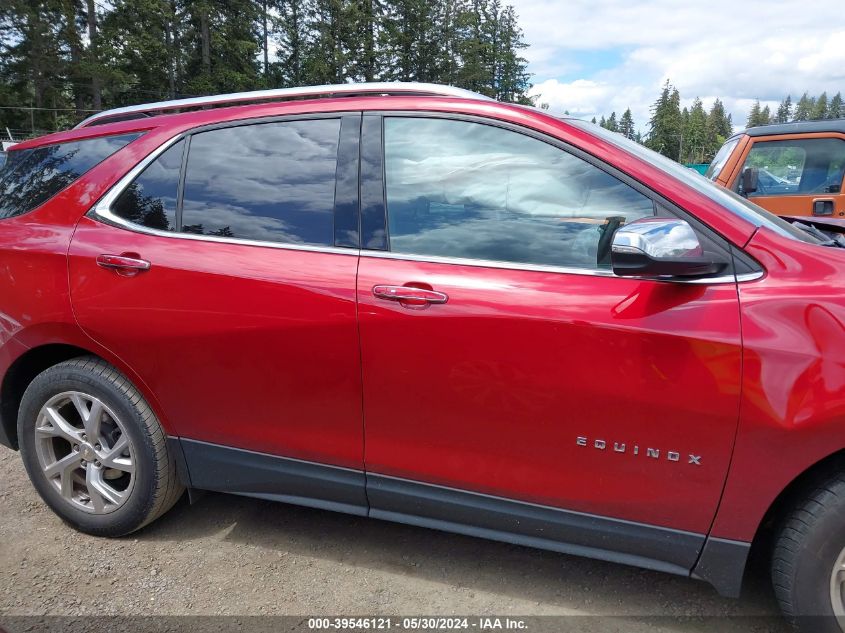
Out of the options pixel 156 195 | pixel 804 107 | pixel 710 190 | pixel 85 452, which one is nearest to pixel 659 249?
pixel 710 190

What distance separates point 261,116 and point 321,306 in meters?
0.87

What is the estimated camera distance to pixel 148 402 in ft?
Answer: 8.45

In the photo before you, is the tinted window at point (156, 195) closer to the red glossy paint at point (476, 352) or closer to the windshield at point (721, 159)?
the red glossy paint at point (476, 352)

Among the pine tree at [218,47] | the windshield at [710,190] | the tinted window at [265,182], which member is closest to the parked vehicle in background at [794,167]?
the windshield at [710,190]

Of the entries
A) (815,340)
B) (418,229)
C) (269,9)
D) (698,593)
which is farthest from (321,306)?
(269,9)

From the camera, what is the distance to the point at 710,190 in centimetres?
212

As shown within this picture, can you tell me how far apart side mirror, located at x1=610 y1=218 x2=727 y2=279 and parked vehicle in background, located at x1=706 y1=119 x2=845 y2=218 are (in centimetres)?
482

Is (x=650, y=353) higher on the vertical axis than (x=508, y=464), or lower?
higher

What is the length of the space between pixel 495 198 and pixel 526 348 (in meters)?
0.55

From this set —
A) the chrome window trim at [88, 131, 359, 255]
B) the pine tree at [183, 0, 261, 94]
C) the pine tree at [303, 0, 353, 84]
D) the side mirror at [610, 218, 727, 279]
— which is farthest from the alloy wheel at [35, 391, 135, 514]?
the pine tree at [303, 0, 353, 84]

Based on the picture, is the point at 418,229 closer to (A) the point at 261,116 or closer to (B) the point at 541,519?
(A) the point at 261,116

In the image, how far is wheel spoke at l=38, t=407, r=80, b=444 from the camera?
105 inches

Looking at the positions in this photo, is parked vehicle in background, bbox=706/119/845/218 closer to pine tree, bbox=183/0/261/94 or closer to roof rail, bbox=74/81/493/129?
roof rail, bbox=74/81/493/129

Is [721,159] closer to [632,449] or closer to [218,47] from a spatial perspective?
[632,449]
